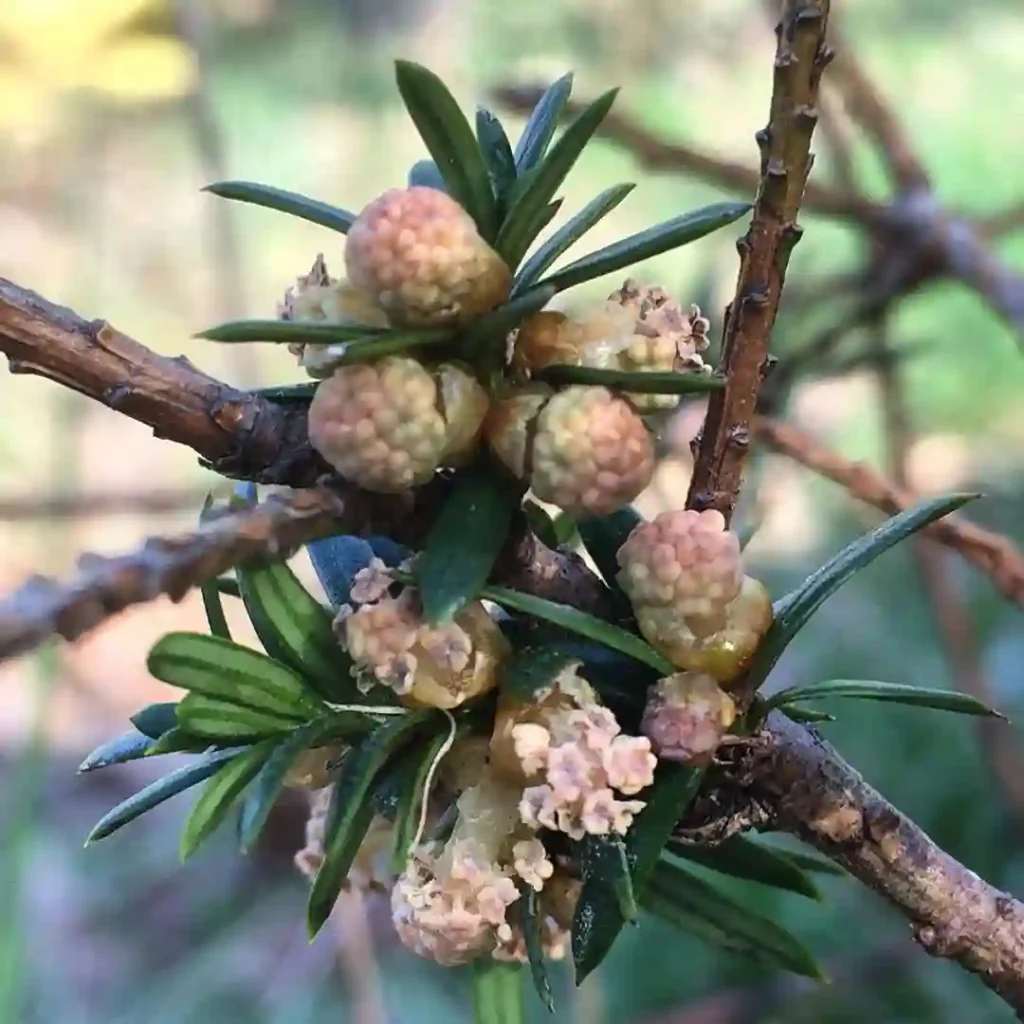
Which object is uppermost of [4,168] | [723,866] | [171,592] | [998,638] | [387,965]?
[171,592]

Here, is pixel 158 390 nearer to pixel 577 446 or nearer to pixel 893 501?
pixel 577 446

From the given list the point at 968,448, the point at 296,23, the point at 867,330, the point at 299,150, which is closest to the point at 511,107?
the point at 867,330

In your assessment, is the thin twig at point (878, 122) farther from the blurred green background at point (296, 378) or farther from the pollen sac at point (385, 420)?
the pollen sac at point (385, 420)

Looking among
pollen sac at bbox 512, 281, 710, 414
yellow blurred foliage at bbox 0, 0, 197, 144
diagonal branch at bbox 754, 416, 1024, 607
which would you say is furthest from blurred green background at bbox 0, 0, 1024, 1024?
Answer: diagonal branch at bbox 754, 416, 1024, 607

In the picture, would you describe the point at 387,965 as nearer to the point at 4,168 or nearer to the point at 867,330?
the point at 867,330

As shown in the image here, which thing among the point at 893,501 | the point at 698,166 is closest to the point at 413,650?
the point at 893,501

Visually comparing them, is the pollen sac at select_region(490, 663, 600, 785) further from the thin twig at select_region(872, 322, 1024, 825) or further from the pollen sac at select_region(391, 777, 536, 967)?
the thin twig at select_region(872, 322, 1024, 825)
